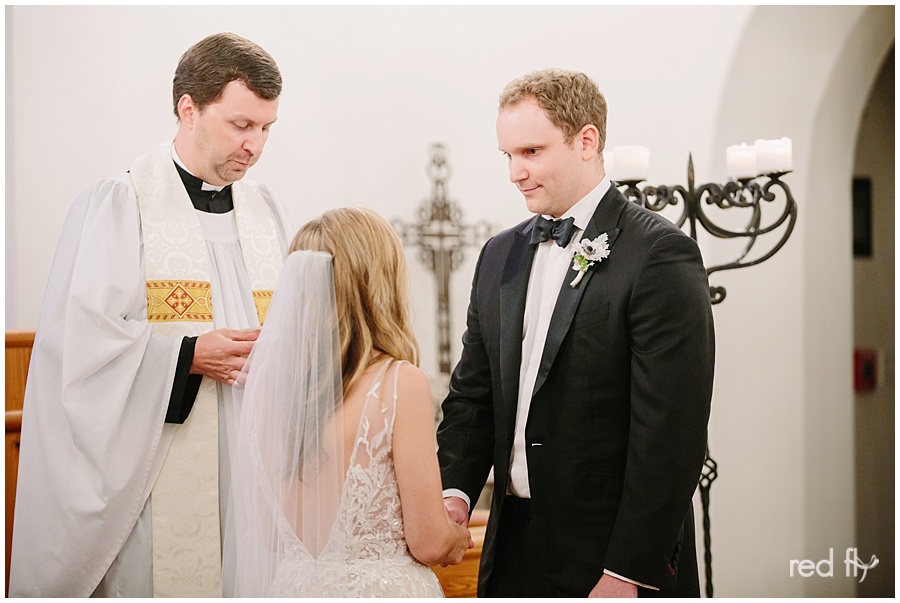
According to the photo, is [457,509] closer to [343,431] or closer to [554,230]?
[343,431]

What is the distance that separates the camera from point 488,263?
A: 2.60m

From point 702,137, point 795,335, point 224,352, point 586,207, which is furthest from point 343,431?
point 795,335

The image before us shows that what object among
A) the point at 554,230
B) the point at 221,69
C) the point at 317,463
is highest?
the point at 221,69

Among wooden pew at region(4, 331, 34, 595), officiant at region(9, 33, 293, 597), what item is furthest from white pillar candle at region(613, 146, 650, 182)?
wooden pew at region(4, 331, 34, 595)

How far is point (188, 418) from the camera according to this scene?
2.59m

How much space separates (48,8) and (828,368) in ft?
15.0

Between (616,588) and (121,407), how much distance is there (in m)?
1.43

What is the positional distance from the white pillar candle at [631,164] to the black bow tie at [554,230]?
98 cm

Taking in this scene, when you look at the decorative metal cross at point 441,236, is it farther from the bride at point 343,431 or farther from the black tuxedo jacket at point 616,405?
the bride at point 343,431

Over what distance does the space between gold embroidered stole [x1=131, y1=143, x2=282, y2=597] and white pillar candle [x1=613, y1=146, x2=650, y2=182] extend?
1.60m

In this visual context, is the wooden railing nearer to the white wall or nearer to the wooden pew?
the wooden pew

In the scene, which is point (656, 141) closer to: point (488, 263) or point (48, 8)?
point (488, 263)

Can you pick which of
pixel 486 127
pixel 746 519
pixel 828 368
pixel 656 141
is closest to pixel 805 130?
pixel 656 141

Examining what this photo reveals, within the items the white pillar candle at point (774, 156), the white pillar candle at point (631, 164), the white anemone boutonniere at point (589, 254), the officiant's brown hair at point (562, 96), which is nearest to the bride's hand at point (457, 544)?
the white anemone boutonniere at point (589, 254)
